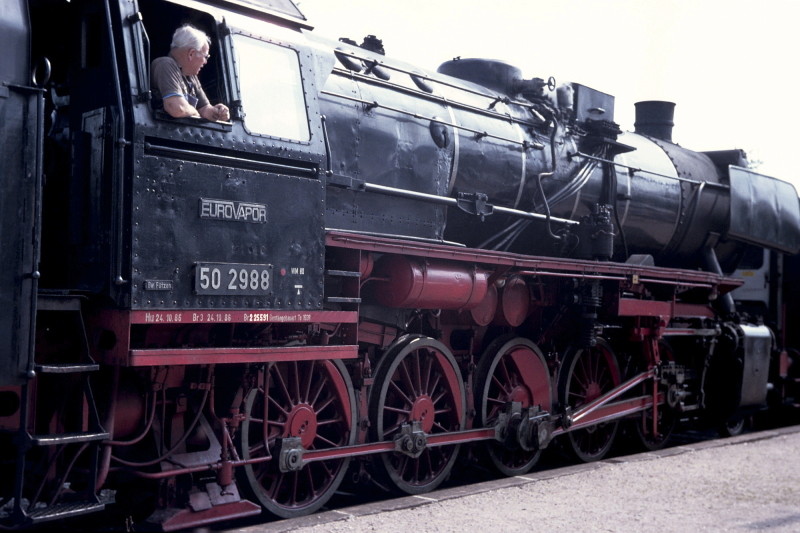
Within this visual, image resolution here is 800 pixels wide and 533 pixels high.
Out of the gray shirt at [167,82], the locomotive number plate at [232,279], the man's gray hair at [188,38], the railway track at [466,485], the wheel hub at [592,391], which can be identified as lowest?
the railway track at [466,485]

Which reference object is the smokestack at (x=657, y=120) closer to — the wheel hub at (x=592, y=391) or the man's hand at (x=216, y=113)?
the wheel hub at (x=592, y=391)

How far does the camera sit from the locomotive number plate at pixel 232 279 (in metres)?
→ 4.86

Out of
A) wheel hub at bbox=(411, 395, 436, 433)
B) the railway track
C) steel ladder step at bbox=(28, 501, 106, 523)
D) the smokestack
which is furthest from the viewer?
the smokestack

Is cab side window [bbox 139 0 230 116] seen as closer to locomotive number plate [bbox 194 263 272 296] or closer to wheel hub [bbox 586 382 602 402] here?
locomotive number plate [bbox 194 263 272 296]

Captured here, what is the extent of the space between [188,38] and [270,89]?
2.14 ft

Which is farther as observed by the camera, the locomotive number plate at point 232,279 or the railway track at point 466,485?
the railway track at point 466,485

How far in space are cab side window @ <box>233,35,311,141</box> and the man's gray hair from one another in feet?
1.03

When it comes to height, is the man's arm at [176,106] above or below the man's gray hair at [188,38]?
below

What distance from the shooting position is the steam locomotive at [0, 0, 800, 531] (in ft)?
15.0

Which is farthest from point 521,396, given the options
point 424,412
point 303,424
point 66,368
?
point 66,368

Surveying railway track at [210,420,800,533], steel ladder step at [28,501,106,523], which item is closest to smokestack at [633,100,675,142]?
railway track at [210,420,800,533]

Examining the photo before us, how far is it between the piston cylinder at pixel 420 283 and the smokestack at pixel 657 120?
5.98m

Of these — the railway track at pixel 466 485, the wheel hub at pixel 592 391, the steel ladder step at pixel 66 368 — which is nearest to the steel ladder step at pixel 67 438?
the steel ladder step at pixel 66 368

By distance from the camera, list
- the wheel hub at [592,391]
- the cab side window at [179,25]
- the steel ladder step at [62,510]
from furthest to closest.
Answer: the wheel hub at [592,391] → the cab side window at [179,25] → the steel ladder step at [62,510]
